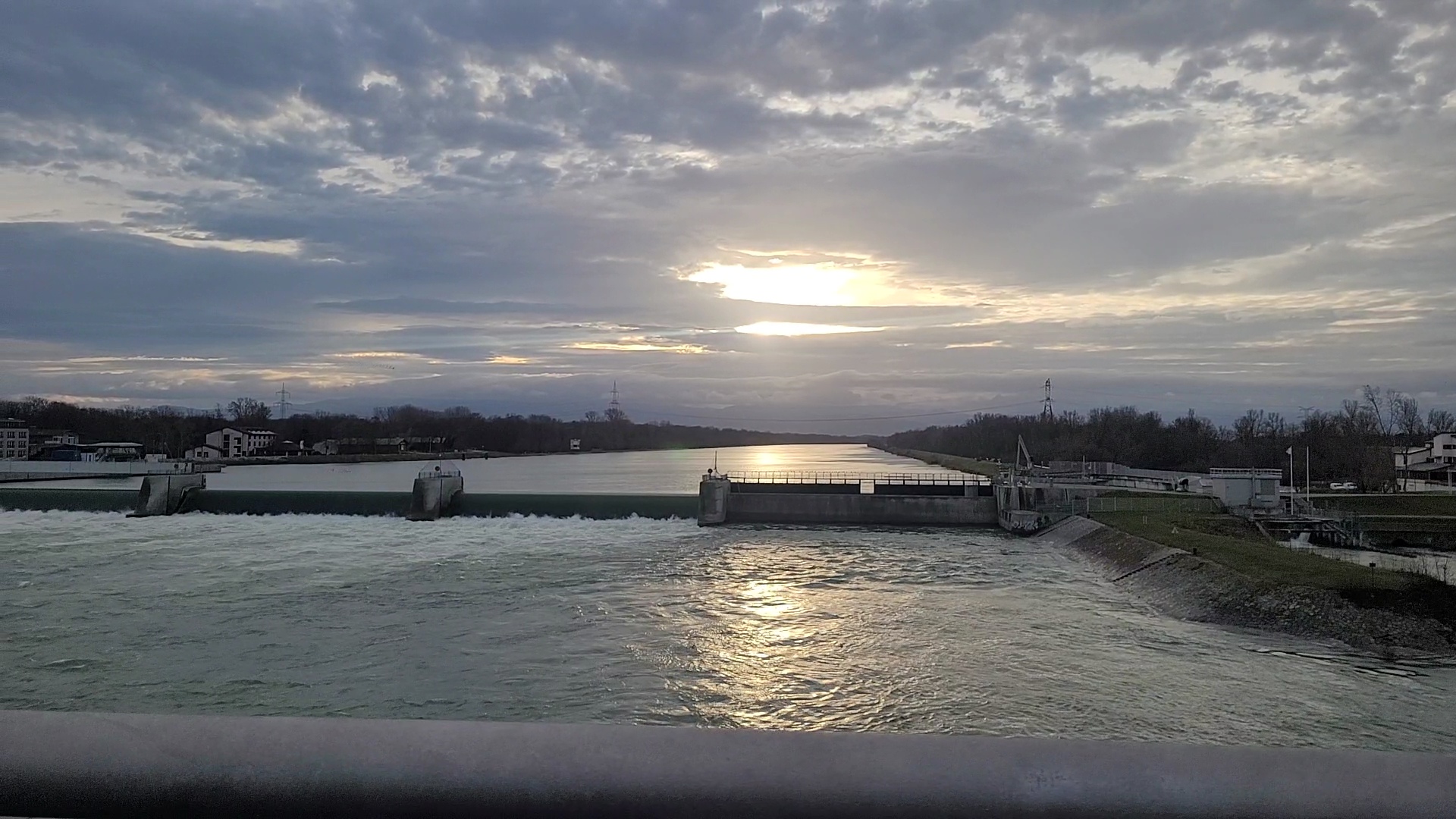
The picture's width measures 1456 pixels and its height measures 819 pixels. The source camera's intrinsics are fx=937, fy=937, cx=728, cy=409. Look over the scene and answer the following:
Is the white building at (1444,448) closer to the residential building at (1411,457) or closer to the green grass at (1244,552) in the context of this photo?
the residential building at (1411,457)

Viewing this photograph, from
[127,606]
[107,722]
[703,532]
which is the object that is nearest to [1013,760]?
[107,722]

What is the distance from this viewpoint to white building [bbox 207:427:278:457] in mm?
128375

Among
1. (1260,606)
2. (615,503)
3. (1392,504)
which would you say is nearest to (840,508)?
(615,503)

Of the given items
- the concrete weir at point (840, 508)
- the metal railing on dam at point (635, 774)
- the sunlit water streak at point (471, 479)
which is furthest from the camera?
the sunlit water streak at point (471, 479)

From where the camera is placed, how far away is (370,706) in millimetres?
15102

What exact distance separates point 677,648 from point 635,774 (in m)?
18.3

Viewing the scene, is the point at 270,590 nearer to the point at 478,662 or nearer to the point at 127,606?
the point at 127,606

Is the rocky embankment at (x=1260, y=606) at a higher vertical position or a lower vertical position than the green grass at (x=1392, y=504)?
lower

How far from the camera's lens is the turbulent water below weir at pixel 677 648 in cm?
1499

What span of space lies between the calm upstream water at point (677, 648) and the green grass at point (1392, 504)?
2445 centimetres

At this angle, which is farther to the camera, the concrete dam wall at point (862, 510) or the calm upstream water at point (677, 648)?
the concrete dam wall at point (862, 510)

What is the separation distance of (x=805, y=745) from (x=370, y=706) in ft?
50.1

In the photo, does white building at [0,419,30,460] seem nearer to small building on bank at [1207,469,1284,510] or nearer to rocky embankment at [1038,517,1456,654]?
small building on bank at [1207,469,1284,510]

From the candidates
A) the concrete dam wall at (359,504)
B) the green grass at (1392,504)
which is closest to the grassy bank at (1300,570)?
the green grass at (1392,504)
